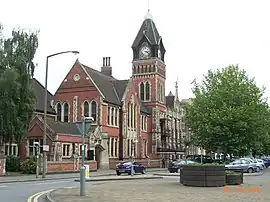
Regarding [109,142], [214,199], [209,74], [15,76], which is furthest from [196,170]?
[109,142]

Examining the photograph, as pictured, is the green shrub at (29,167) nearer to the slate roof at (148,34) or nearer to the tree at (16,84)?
the tree at (16,84)

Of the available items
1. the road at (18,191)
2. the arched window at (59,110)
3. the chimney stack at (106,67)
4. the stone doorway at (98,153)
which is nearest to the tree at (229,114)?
the stone doorway at (98,153)

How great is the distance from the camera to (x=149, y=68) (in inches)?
3201

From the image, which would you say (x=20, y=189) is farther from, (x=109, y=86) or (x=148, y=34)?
(x=148, y=34)

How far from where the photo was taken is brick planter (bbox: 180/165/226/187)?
2516 cm

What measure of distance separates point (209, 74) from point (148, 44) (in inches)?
974

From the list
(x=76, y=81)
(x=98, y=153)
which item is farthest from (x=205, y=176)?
(x=76, y=81)

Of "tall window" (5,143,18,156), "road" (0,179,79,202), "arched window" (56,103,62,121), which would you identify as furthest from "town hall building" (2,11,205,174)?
"road" (0,179,79,202)

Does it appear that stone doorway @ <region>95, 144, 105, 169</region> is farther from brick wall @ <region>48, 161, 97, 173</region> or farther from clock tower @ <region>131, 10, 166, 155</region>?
clock tower @ <region>131, 10, 166, 155</region>

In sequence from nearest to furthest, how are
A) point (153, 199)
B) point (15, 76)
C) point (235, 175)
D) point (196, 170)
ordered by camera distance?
point (153, 199)
point (196, 170)
point (235, 175)
point (15, 76)

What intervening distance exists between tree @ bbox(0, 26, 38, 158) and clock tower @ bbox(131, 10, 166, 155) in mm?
38402

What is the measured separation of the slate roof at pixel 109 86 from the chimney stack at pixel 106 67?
204 inches

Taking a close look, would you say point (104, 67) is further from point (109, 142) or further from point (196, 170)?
point (196, 170)

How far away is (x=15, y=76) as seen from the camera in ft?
133
